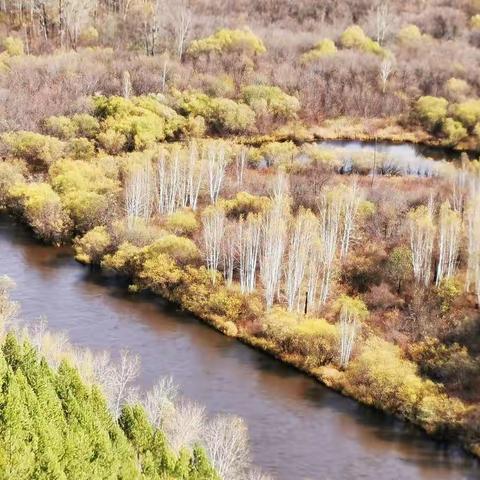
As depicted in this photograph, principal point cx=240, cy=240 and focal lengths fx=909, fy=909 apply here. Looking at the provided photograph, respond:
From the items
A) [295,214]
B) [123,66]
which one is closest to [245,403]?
[295,214]

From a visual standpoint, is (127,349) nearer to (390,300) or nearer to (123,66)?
(390,300)

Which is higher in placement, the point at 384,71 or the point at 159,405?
the point at 384,71

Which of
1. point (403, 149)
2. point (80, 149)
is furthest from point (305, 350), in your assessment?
point (403, 149)

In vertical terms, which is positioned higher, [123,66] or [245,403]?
[123,66]

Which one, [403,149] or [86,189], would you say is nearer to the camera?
[86,189]

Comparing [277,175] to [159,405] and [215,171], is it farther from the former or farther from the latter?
[159,405]

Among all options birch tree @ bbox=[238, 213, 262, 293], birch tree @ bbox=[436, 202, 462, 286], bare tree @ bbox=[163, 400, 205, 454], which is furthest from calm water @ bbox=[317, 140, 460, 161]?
bare tree @ bbox=[163, 400, 205, 454]

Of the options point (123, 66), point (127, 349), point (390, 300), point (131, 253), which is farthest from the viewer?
point (123, 66)
